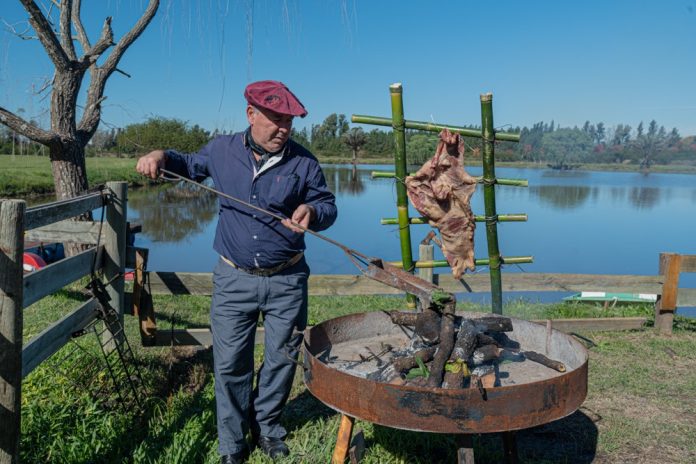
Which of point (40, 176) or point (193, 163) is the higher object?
point (40, 176)

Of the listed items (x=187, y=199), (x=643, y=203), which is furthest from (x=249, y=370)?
(x=643, y=203)

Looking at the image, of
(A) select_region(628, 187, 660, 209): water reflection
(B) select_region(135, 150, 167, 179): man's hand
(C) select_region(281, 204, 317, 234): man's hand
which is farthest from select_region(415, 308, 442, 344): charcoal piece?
(A) select_region(628, 187, 660, 209): water reflection

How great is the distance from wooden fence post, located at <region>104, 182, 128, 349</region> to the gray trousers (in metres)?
1.40

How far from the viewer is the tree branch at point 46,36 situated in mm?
5625

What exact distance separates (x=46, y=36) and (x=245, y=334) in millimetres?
4627

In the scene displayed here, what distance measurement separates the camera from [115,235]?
13.4 feet

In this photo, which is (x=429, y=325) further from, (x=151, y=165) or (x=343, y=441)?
(x=151, y=165)

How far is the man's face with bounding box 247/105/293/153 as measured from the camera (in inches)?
116

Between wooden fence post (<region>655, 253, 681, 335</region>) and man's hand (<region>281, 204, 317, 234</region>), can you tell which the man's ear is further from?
wooden fence post (<region>655, 253, 681, 335</region>)

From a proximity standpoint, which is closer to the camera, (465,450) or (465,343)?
(465,450)

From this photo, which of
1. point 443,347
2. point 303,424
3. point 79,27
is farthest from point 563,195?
point 443,347

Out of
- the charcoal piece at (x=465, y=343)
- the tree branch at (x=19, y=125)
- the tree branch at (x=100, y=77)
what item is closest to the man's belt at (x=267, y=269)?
the charcoal piece at (x=465, y=343)

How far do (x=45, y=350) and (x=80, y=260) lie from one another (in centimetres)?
76

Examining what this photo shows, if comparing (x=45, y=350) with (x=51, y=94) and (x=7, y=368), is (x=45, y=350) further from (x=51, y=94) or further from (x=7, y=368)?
(x=51, y=94)
